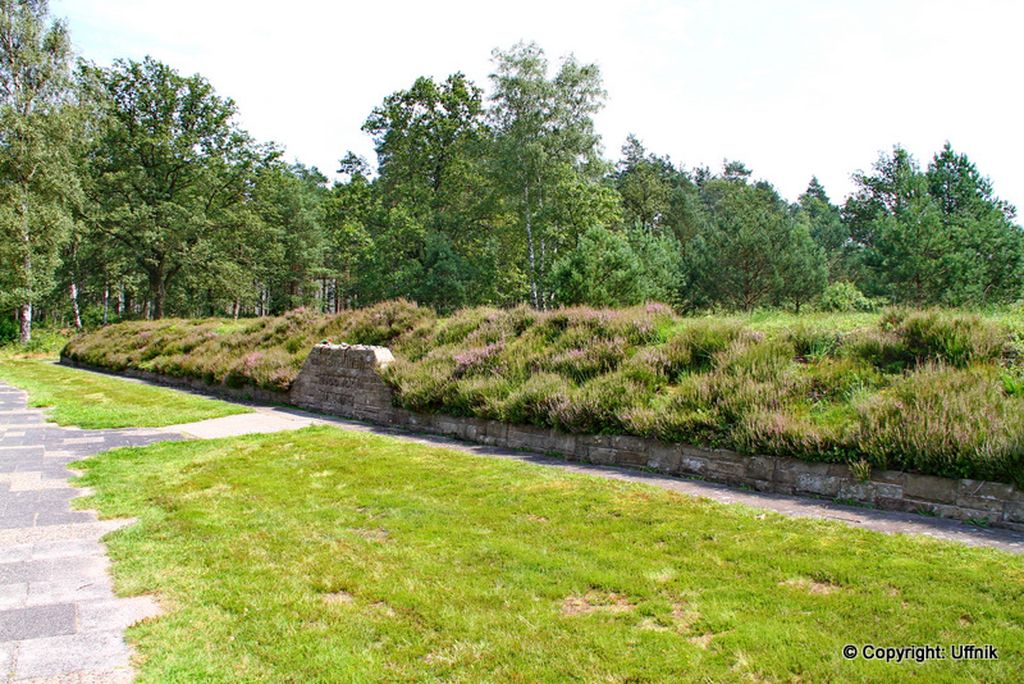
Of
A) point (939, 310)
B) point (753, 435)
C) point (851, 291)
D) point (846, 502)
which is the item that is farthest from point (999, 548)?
point (851, 291)

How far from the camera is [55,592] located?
3.62 metres

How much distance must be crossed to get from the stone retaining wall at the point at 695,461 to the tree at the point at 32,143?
24.0 m

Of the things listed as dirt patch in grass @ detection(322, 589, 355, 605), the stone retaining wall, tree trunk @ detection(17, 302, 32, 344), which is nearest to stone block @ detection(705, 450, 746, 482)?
the stone retaining wall

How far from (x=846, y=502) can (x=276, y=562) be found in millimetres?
4224

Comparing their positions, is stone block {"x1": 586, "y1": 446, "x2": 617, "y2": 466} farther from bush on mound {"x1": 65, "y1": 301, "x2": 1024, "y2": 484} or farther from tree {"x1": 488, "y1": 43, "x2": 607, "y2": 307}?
tree {"x1": 488, "y1": 43, "x2": 607, "y2": 307}

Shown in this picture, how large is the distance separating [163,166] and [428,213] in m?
16.0

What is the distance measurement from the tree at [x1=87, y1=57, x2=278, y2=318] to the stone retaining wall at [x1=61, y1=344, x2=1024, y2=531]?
27.6 m

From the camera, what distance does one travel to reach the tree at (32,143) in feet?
88.2

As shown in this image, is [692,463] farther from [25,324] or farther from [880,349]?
[25,324]

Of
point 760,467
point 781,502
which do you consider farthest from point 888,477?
point 760,467

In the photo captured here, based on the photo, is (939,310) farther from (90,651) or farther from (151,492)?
(151,492)

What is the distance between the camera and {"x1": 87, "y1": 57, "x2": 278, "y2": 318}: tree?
34.1 meters

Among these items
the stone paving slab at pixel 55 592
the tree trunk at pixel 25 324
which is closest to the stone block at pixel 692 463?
the stone paving slab at pixel 55 592

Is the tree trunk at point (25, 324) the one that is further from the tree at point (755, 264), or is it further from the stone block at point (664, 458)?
the stone block at point (664, 458)
